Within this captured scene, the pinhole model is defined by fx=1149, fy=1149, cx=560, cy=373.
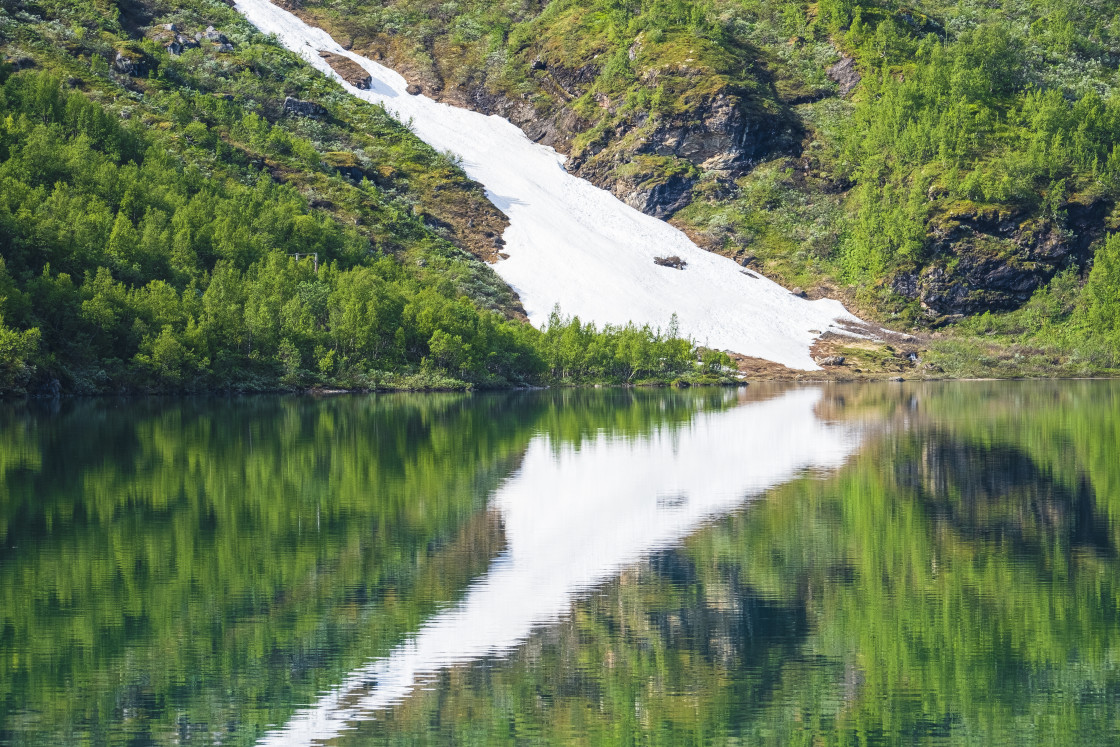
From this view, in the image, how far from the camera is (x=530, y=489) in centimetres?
3491

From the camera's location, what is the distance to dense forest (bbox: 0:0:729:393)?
86.6 m

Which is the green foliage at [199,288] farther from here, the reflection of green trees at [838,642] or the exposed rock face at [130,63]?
the reflection of green trees at [838,642]

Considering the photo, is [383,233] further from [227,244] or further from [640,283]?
[227,244]

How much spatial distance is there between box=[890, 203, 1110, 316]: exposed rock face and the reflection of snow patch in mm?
115389

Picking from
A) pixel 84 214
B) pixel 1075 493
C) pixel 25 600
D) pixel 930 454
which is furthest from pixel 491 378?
pixel 25 600

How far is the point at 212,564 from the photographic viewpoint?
22.7 meters

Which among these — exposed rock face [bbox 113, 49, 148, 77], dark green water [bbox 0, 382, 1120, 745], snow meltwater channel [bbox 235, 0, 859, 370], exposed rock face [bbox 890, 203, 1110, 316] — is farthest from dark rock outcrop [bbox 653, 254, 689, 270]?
dark green water [bbox 0, 382, 1120, 745]

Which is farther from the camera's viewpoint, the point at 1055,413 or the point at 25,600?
the point at 1055,413

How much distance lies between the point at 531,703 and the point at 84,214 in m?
93.2

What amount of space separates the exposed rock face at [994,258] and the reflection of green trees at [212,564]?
433ft

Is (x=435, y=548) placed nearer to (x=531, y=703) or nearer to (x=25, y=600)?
(x=25, y=600)

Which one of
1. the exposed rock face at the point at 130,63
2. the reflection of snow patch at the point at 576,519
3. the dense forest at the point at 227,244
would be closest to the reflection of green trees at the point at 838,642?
the reflection of snow patch at the point at 576,519

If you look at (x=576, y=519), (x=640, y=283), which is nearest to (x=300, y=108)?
(x=640, y=283)

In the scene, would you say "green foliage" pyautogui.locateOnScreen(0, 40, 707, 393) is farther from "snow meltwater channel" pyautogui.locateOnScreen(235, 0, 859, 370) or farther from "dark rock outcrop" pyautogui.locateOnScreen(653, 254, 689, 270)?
"dark rock outcrop" pyautogui.locateOnScreen(653, 254, 689, 270)
